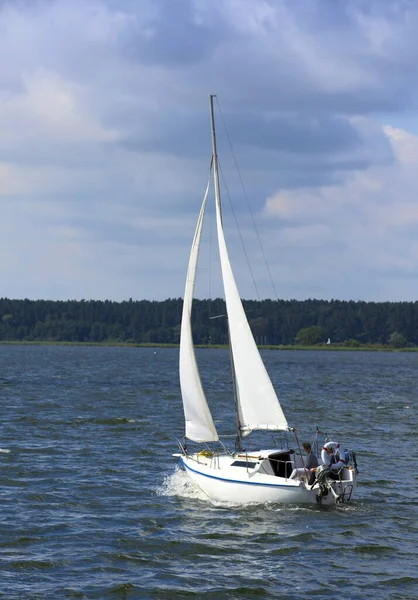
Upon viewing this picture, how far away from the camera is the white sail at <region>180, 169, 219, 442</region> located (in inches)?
1225

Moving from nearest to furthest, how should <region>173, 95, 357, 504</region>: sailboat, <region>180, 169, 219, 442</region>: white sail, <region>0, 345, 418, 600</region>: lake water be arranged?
1. <region>0, 345, 418, 600</region>: lake water
2. <region>173, 95, 357, 504</region>: sailboat
3. <region>180, 169, 219, 442</region>: white sail

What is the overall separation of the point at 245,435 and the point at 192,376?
9.65ft

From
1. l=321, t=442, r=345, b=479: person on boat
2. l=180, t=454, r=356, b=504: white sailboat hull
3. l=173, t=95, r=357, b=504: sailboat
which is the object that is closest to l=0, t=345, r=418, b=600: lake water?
l=180, t=454, r=356, b=504: white sailboat hull

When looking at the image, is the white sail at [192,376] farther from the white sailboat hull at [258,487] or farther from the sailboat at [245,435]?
the white sailboat hull at [258,487]

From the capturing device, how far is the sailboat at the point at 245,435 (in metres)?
28.8

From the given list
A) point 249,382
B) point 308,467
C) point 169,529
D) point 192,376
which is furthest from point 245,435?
point 169,529

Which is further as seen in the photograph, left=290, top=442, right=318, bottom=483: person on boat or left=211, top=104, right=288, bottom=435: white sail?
left=211, top=104, right=288, bottom=435: white sail

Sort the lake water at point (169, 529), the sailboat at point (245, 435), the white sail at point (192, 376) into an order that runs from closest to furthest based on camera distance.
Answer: the lake water at point (169, 529), the sailboat at point (245, 435), the white sail at point (192, 376)

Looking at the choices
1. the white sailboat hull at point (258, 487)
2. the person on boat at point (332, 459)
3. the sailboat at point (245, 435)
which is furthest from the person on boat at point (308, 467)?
the person on boat at point (332, 459)

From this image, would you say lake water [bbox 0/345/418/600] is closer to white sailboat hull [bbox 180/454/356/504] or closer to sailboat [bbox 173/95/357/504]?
white sailboat hull [bbox 180/454/356/504]

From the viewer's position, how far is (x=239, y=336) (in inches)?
1229

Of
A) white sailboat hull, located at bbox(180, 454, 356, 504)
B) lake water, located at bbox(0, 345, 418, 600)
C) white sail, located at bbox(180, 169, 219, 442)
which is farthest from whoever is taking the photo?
white sail, located at bbox(180, 169, 219, 442)

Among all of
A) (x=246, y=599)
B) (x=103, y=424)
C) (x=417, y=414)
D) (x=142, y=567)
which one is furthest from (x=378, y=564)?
(x=417, y=414)

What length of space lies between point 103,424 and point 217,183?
80.8 ft
